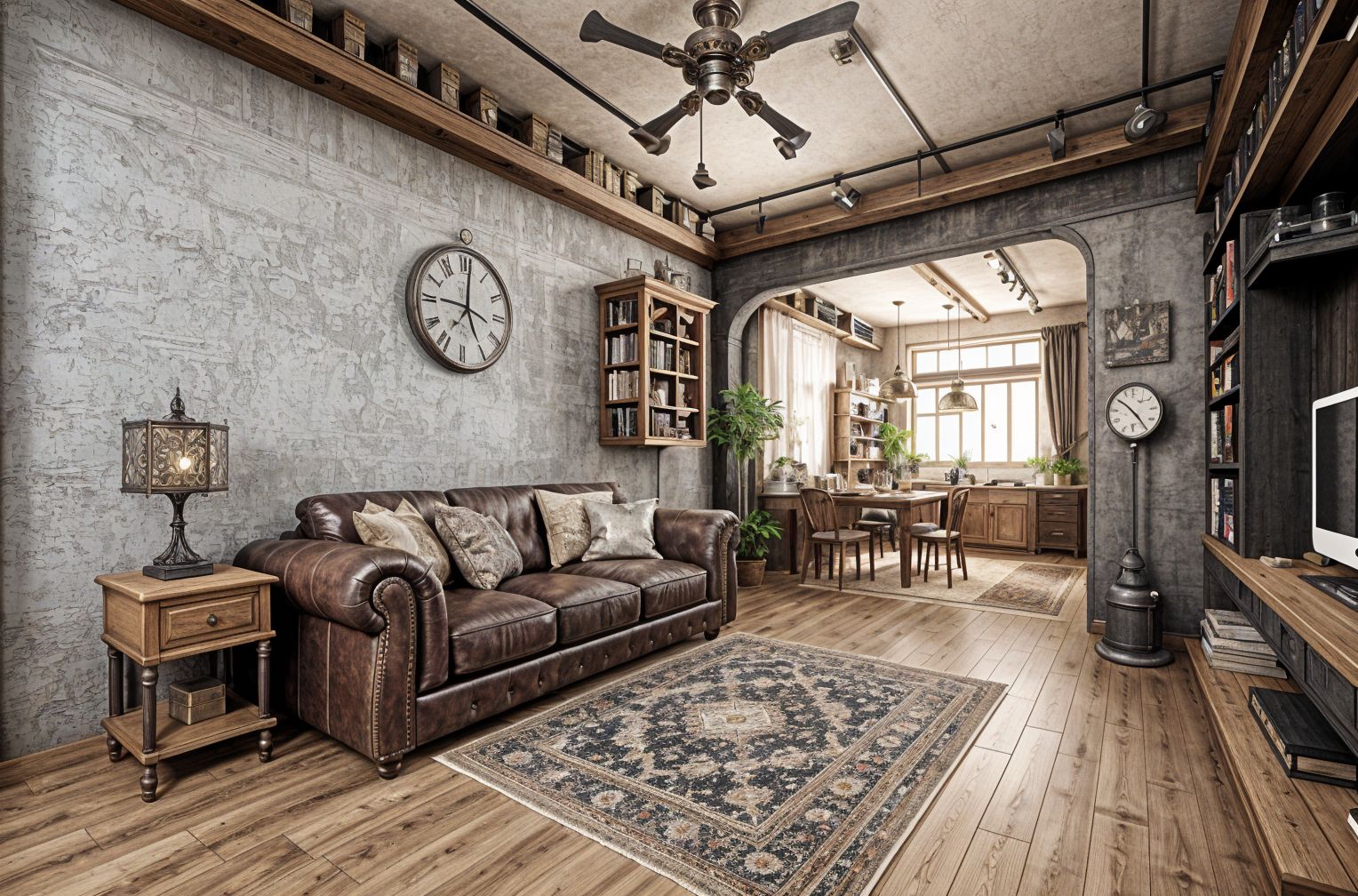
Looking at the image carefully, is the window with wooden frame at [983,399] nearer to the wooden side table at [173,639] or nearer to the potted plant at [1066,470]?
the potted plant at [1066,470]

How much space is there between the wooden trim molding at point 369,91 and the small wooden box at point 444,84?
71 millimetres

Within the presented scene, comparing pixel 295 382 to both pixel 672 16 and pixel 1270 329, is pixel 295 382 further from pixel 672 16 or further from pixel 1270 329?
pixel 1270 329

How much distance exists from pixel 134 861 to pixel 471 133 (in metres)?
3.44

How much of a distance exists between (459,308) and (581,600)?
74.7 inches

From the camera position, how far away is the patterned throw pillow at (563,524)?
3.77m

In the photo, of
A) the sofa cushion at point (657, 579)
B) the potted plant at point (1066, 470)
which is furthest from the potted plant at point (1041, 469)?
the sofa cushion at point (657, 579)

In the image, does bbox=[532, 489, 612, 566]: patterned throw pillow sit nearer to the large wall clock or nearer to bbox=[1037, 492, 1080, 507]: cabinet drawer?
the large wall clock

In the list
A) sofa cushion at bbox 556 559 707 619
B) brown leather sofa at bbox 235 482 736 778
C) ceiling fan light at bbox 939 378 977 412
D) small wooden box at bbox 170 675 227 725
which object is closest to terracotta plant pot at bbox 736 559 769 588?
sofa cushion at bbox 556 559 707 619

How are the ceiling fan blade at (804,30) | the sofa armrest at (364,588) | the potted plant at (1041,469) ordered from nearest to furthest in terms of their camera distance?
the sofa armrest at (364,588) → the ceiling fan blade at (804,30) → the potted plant at (1041,469)

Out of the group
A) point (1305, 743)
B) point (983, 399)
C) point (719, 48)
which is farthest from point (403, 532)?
point (983, 399)

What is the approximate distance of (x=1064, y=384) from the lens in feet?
27.3

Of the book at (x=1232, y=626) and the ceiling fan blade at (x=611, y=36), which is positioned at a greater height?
the ceiling fan blade at (x=611, y=36)

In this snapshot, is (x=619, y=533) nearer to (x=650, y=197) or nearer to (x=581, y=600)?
(x=581, y=600)

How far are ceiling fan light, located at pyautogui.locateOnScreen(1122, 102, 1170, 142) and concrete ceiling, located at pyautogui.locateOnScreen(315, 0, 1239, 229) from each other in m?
0.21
